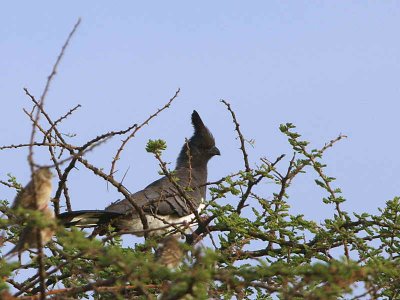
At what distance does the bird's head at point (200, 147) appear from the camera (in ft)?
33.0

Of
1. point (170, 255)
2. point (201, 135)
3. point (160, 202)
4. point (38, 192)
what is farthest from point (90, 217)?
point (38, 192)

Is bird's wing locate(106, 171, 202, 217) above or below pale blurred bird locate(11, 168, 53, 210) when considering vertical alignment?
above

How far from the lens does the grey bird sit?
6.84 meters

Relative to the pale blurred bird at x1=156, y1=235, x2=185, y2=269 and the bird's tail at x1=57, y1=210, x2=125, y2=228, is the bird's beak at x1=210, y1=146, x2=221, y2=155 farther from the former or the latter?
the pale blurred bird at x1=156, y1=235, x2=185, y2=269

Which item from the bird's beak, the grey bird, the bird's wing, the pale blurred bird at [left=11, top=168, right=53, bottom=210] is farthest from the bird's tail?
the pale blurred bird at [left=11, top=168, right=53, bottom=210]

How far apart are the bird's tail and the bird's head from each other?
2.57 metres

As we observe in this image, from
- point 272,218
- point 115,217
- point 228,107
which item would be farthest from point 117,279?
point 115,217

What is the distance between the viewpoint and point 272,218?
6230mm

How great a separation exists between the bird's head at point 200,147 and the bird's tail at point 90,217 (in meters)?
2.57

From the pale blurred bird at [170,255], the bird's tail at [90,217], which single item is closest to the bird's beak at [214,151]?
the bird's tail at [90,217]

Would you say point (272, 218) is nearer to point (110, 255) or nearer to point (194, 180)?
point (110, 255)

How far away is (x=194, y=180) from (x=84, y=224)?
285 cm

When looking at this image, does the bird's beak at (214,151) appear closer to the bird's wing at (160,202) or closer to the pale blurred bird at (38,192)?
the bird's wing at (160,202)

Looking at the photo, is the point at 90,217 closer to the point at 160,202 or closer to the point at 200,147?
the point at 160,202
